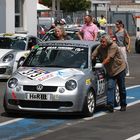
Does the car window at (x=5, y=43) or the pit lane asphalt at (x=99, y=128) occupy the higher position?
the car window at (x=5, y=43)

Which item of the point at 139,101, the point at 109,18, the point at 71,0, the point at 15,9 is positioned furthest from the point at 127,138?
the point at 71,0

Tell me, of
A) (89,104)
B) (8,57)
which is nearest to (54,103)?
(89,104)

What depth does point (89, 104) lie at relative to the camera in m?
11.2

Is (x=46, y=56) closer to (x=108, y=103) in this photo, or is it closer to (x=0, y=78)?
(x=108, y=103)

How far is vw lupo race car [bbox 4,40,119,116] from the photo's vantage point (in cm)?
1080

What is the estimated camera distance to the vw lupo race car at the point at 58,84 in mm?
10797

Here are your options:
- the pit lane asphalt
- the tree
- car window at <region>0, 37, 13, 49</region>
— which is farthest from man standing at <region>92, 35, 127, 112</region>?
the tree

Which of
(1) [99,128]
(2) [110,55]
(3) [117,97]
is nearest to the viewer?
(1) [99,128]

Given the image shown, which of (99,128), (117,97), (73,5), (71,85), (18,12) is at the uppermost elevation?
(73,5)

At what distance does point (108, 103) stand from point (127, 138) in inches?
101

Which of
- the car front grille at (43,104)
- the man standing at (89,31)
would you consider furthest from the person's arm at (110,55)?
the man standing at (89,31)

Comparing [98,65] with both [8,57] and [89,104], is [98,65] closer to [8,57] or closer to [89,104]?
[89,104]

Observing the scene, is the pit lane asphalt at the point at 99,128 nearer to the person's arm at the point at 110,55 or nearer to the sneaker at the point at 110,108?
the sneaker at the point at 110,108

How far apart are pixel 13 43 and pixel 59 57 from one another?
23.2ft
